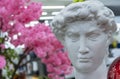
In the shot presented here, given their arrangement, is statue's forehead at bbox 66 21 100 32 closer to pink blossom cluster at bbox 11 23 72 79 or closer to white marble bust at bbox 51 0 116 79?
white marble bust at bbox 51 0 116 79

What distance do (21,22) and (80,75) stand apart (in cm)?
50

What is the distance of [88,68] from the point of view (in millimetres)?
1514

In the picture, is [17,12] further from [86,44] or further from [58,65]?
[86,44]

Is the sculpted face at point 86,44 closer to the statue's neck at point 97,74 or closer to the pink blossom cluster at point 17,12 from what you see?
the statue's neck at point 97,74

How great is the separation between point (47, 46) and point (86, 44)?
19.2 inches

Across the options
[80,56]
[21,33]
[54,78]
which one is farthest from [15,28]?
[80,56]

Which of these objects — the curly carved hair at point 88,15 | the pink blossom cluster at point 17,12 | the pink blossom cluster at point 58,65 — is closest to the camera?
the curly carved hair at point 88,15

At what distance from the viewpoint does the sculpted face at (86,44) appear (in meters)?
1.48

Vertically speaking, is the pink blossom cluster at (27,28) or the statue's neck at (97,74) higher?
the pink blossom cluster at (27,28)

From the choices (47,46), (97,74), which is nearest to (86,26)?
(97,74)

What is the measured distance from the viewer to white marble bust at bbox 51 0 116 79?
4.81 feet

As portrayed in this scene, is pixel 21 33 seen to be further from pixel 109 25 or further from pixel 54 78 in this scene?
pixel 109 25

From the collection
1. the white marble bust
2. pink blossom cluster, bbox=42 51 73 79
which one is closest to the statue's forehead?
the white marble bust

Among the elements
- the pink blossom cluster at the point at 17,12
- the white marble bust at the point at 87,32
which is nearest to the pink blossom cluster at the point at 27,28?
the pink blossom cluster at the point at 17,12
